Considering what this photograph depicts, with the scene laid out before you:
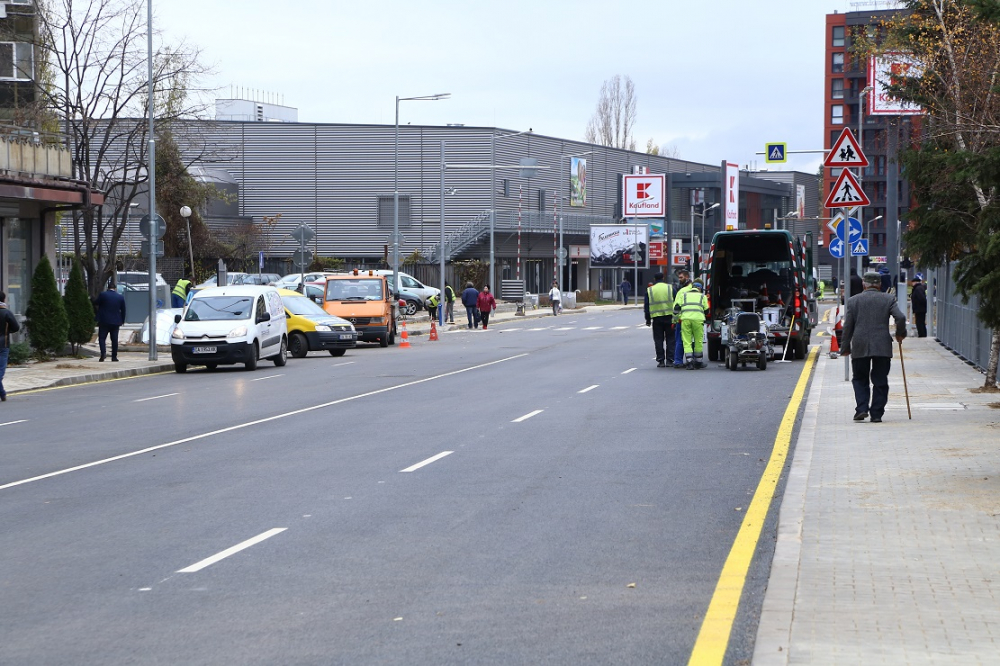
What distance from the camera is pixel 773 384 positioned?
2278 cm

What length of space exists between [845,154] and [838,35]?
110 m

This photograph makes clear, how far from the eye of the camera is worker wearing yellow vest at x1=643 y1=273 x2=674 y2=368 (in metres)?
26.4

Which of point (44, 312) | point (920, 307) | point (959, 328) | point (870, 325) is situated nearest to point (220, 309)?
point (44, 312)

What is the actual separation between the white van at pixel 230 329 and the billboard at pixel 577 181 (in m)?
63.5

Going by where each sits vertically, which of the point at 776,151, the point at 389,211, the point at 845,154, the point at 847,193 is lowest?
the point at 847,193

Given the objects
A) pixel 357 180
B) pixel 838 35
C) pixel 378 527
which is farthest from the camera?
pixel 838 35

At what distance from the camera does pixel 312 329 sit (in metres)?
33.8

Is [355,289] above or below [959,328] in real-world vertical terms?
above

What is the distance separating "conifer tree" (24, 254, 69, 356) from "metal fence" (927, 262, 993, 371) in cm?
1906

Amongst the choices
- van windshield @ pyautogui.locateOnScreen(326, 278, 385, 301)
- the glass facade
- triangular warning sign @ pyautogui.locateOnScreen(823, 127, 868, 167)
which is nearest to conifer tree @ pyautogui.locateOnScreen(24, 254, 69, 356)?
the glass facade

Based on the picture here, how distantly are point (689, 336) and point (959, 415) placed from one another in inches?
409

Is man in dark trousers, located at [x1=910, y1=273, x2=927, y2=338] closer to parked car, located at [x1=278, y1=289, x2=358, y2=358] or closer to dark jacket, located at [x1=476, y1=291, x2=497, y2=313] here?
parked car, located at [x1=278, y1=289, x2=358, y2=358]

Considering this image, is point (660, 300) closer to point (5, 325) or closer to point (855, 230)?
point (855, 230)

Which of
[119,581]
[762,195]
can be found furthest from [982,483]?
[762,195]
